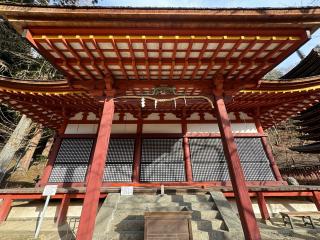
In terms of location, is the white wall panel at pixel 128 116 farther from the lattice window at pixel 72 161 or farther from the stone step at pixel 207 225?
the stone step at pixel 207 225

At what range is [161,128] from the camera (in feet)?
26.8

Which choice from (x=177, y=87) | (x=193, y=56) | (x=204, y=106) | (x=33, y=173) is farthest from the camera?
(x=33, y=173)

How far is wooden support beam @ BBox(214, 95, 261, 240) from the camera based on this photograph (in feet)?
12.8

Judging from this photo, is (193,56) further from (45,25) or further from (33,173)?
(33,173)

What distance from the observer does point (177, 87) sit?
18.3 ft

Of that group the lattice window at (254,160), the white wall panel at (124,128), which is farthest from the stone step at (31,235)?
the lattice window at (254,160)

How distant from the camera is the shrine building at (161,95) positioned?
3.83m

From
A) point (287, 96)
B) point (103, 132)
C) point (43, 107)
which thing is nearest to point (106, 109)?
point (103, 132)

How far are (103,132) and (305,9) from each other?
4.78 metres

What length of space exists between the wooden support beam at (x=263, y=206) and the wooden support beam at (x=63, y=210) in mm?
6122

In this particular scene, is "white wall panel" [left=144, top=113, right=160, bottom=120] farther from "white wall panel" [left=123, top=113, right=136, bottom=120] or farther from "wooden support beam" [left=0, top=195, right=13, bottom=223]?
"wooden support beam" [left=0, top=195, right=13, bottom=223]

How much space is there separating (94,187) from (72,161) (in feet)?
12.7

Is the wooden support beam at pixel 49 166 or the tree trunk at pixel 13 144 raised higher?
the tree trunk at pixel 13 144

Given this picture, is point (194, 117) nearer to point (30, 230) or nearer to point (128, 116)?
point (128, 116)
